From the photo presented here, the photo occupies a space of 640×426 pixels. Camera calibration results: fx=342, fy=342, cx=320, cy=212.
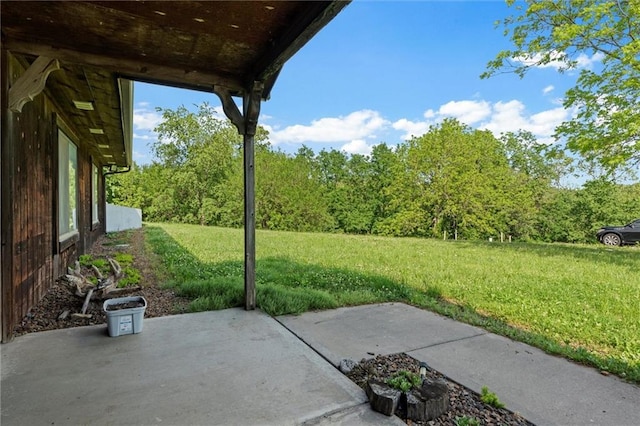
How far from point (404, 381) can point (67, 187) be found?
578 centimetres

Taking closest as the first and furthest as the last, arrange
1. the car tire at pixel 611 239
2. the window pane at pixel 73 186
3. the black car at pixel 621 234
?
the window pane at pixel 73 186
the black car at pixel 621 234
the car tire at pixel 611 239

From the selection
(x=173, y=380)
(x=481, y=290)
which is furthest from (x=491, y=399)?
(x=481, y=290)

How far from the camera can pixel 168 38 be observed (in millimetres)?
2607

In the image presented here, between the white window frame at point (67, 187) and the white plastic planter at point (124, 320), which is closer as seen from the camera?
the white plastic planter at point (124, 320)

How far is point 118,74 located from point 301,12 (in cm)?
205

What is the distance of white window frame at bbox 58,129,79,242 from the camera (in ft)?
15.9

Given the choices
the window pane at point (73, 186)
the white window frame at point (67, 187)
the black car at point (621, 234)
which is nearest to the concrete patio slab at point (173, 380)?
the white window frame at point (67, 187)

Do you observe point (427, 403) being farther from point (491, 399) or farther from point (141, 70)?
point (141, 70)

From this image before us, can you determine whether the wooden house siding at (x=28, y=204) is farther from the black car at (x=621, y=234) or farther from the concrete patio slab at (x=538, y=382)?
the black car at (x=621, y=234)

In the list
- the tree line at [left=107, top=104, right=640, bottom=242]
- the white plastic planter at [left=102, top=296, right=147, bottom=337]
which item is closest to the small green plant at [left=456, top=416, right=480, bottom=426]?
the white plastic planter at [left=102, top=296, right=147, bottom=337]

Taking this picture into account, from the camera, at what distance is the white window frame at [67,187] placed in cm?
484

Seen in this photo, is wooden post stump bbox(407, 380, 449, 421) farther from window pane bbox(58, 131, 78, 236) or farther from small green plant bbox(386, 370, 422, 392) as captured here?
window pane bbox(58, 131, 78, 236)

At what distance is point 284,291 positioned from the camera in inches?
165

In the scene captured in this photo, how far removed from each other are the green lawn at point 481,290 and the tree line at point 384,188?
11.6 metres
